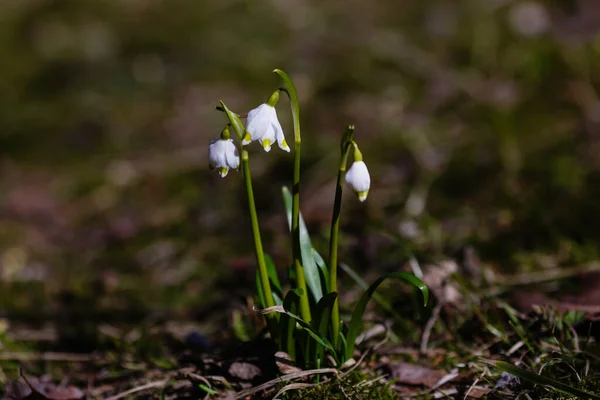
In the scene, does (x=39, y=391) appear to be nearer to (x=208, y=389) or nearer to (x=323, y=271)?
(x=208, y=389)

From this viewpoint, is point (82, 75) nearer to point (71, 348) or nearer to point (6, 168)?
point (6, 168)

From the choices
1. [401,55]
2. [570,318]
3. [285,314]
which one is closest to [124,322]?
[285,314]

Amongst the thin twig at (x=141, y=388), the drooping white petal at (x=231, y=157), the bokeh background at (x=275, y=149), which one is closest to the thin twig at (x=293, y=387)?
the thin twig at (x=141, y=388)

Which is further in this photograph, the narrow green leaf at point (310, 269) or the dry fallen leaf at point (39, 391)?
the dry fallen leaf at point (39, 391)

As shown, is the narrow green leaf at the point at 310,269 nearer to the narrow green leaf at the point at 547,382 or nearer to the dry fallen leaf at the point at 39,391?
the narrow green leaf at the point at 547,382

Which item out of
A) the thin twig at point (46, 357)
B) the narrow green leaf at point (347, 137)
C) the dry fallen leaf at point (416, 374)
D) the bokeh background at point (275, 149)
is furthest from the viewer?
the bokeh background at point (275, 149)

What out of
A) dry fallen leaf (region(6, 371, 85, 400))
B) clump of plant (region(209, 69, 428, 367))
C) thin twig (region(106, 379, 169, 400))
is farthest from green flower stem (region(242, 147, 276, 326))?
dry fallen leaf (region(6, 371, 85, 400))

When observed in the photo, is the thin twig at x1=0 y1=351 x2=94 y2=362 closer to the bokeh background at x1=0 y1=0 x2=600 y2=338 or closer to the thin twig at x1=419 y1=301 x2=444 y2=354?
the bokeh background at x1=0 y1=0 x2=600 y2=338

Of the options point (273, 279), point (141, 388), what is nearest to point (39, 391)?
point (141, 388)
